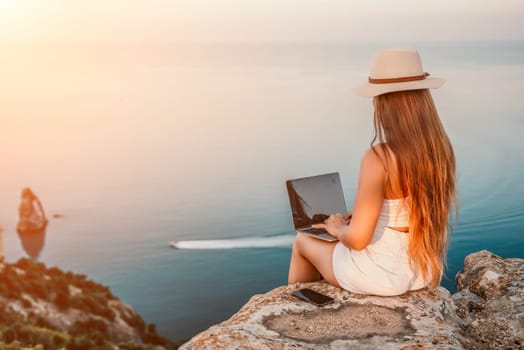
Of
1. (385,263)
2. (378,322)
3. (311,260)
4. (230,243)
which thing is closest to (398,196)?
(385,263)

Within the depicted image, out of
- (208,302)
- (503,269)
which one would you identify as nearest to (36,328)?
(208,302)

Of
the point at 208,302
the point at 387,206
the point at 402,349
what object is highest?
the point at 387,206

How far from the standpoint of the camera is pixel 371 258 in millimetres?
4098

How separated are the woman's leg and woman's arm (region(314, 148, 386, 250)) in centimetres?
42

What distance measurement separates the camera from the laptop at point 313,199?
15.1ft

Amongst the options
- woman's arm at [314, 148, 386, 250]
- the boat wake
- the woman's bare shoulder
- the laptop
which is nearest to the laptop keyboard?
the laptop

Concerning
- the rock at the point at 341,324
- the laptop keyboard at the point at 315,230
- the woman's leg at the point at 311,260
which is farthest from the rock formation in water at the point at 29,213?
the rock at the point at 341,324

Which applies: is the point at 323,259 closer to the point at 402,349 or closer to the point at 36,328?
the point at 402,349

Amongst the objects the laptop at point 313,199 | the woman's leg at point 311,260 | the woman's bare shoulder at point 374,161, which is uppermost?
the woman's bare shoulder at point 374,161

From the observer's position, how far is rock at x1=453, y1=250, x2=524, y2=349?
420 cm

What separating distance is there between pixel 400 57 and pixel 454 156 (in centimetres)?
79

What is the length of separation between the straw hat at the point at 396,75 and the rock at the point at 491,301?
70.0 inches

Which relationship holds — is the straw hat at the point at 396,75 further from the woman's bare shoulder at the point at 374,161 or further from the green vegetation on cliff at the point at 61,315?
the green vegetation on cliff at the point at 61,315

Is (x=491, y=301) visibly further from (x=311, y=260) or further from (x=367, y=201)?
(x=367, y=201)
